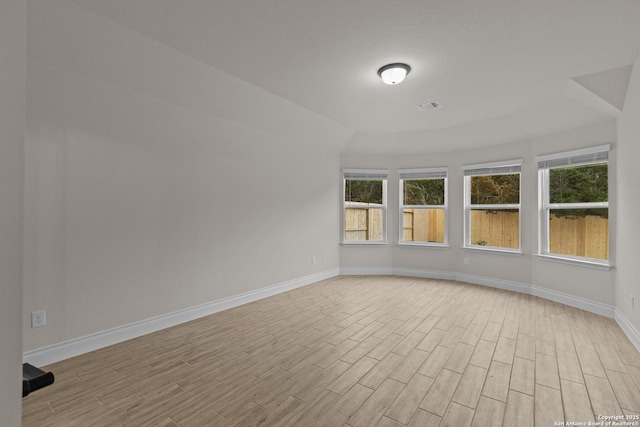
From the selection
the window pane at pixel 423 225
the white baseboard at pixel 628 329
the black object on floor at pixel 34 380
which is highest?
the window pane at pixel 423 225

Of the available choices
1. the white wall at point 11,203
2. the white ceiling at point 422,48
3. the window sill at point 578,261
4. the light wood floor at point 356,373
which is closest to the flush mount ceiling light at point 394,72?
the white ceiling at point 422,48

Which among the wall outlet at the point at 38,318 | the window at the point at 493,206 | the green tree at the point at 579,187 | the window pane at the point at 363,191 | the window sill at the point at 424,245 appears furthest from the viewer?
the window pane at the point at 363,191

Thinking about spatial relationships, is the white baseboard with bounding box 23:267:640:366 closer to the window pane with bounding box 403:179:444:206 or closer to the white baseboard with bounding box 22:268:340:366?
the white baseboard with bounding box 22:268:340:366

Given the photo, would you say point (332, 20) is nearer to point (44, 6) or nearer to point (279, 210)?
point (44, 6)

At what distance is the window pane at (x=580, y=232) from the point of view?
12.8 feet

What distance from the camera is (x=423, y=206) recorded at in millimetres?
5926

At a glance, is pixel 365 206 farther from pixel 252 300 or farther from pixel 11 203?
pixel 11 203

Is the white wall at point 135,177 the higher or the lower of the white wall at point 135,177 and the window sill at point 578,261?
the higher

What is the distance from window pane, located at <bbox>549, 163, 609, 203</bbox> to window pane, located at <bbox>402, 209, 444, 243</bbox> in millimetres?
1794

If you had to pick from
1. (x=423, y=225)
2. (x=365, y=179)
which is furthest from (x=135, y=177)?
(x=423, y=225)

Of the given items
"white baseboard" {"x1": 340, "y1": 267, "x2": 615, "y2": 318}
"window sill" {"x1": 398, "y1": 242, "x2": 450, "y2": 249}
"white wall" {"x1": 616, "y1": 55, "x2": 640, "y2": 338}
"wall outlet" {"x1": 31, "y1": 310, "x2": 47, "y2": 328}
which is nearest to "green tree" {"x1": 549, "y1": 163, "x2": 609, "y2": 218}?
"white wall" {"x1": 616, "y1": 55, "x2": 640, "y2": 338}

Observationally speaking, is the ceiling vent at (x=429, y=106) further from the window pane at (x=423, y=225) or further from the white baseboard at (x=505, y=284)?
the white baseboard at (x=505, y=284)

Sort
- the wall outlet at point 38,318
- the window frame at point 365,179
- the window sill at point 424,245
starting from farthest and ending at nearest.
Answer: the window frame at point 365,179
the window sill at point 424,245
the wall outlet at point 38,318

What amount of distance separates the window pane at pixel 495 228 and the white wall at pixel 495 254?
0.66 feet
